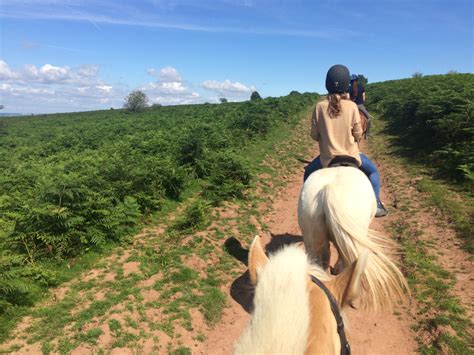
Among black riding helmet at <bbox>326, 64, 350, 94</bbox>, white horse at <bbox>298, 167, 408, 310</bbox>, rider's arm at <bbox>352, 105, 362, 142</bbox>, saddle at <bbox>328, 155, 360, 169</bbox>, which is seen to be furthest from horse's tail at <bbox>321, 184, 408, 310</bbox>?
black riding helmet at <bbox>326, 64, 350, 94</bbox>

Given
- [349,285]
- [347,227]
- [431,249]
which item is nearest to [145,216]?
[347,227]

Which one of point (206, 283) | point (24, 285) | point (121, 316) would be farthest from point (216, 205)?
point (24, 285)

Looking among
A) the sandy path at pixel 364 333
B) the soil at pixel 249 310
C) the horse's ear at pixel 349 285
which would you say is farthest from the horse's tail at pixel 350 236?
the sandy path at pixel 364 333

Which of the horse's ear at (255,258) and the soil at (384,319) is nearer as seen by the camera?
the horse's ear at (255,258)

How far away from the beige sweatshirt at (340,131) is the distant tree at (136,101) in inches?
3119

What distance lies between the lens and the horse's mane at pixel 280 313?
1206mm

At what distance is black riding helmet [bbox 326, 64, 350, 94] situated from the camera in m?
4.01

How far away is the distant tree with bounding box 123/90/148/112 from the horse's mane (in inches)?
3218

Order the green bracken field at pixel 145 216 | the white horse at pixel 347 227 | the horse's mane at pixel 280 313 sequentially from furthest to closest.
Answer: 1. the green bracken field at pixel 145 216
2. the white horse at pixel 347 227
3. the horse's mane at pixel 280 313

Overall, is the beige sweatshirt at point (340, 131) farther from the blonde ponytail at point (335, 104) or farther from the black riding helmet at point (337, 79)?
the black riding helmet at point (337, 79)

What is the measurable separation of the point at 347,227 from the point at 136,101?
271ft

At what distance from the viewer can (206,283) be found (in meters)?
5.59


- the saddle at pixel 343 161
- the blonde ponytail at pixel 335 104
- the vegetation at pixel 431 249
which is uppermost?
the blonde ponytail at pixel 335 104

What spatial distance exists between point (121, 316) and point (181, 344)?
1038 mm
